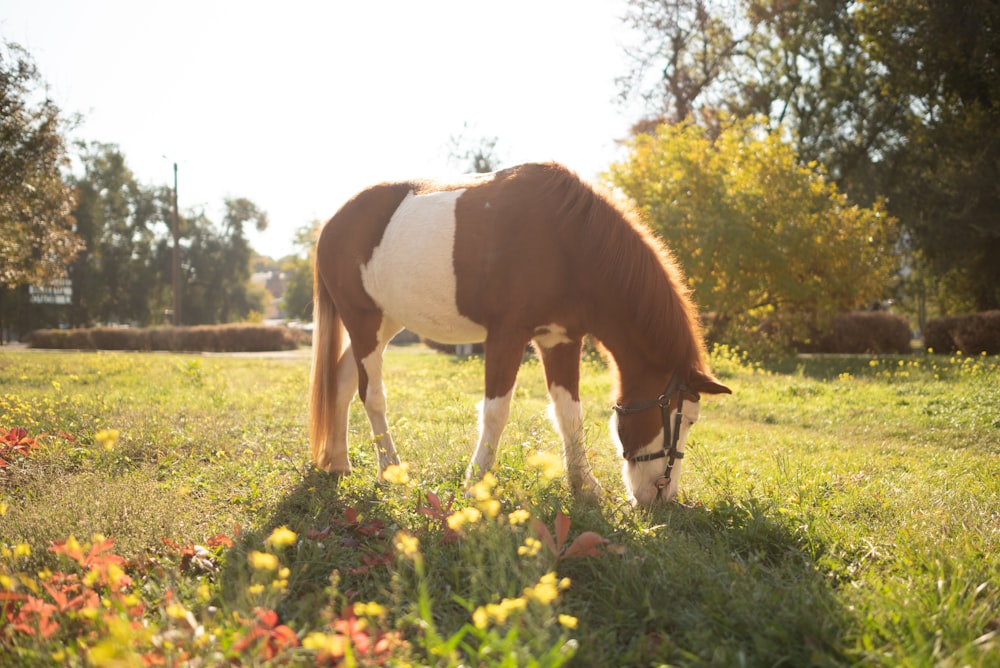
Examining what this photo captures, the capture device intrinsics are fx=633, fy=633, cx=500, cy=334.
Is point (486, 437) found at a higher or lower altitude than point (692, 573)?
higher

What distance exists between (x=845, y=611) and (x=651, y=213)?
14018mm

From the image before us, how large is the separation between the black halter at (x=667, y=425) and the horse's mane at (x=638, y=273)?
5.6 inches

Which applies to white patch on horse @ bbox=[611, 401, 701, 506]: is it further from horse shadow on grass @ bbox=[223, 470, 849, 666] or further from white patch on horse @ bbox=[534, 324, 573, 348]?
white patch on horse @ bbox=[534, 324, 573, 348]

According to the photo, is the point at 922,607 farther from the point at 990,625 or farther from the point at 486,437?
the point at 486,437

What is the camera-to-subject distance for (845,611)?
7.13ft

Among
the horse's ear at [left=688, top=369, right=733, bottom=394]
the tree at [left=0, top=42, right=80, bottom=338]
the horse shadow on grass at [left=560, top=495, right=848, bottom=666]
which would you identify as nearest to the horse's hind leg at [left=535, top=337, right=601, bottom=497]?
the horse's ear at [left=688, top=369, right=733, bottom=394]

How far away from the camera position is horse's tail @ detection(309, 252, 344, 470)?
4.55 metres

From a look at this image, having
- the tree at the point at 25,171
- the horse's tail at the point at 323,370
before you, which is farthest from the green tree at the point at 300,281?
the horse's tail at the point at 323,370

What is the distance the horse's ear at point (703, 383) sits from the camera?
3.63 meters

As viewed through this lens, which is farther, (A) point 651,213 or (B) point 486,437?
(A) point 651,213

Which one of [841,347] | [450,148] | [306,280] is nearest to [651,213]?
[841,347]

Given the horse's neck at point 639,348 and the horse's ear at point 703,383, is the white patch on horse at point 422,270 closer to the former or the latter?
the horse's neck at point 639,348

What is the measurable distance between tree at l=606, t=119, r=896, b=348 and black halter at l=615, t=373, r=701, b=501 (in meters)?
11.0

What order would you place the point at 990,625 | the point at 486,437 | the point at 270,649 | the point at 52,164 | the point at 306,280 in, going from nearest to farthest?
the point at 270,649 < the point at 990,625 < the point at 486,437 < the point at 52,164 < the point at 306,280
